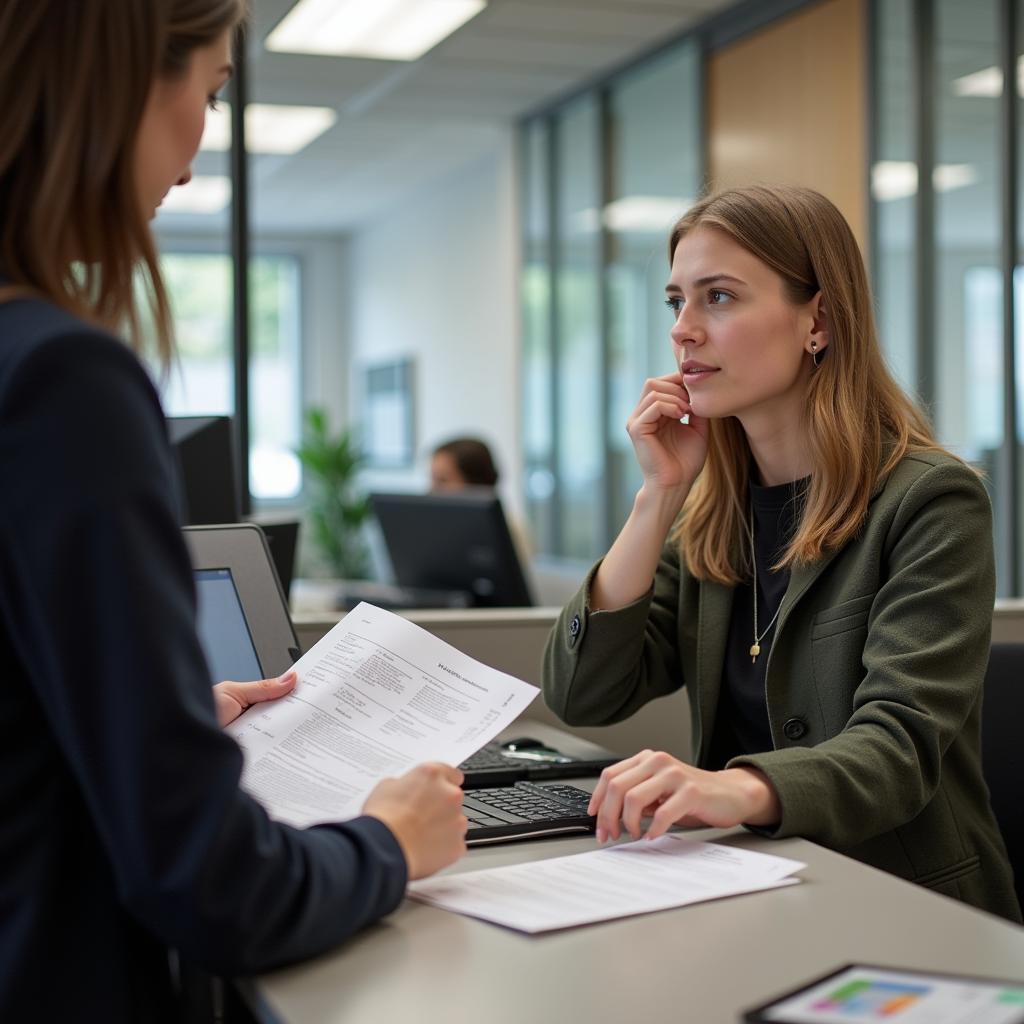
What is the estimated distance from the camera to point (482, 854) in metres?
1.18

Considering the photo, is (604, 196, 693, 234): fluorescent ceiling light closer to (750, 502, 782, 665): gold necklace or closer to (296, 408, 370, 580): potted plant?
(296, 408, 370, 580): potted plant

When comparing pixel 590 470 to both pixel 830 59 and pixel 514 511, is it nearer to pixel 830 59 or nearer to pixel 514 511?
pixel 514 511

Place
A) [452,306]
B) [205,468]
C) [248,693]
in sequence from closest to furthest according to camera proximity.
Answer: [248,693] → [205,468] → [452,306]

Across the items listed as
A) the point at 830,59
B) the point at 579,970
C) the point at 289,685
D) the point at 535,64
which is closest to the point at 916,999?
the point at 579,970

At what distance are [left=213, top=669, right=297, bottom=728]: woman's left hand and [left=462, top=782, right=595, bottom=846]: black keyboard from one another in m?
0.21

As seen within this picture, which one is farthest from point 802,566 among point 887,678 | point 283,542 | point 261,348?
point 261,348

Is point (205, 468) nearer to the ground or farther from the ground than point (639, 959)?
farther from the ground

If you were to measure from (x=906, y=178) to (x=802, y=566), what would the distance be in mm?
3146

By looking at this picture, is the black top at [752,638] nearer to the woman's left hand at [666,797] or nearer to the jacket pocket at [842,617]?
the jacket pocket at [842,617]

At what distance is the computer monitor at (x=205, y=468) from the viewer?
6.31 feet

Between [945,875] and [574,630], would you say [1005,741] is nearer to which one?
[945,875]

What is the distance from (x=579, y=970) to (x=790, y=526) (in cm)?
84

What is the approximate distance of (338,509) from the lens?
8.84 metres

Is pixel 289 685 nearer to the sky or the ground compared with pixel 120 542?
nearer to the ground
